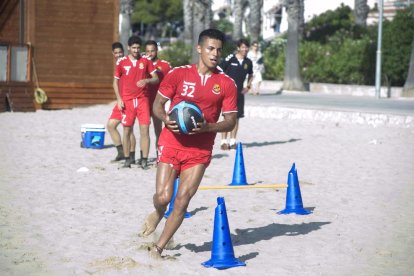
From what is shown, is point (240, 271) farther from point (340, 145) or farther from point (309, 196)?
point (340, 145)

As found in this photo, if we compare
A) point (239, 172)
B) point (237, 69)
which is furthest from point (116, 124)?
point (237, 69)

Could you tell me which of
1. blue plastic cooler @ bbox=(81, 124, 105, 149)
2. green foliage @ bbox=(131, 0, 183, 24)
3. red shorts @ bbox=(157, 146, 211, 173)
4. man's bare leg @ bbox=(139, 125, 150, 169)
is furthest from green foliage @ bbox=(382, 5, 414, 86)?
green foliage @ bbox=(131, 0, 183, 24)

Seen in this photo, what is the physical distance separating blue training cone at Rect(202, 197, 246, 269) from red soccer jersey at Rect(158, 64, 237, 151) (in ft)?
1.83

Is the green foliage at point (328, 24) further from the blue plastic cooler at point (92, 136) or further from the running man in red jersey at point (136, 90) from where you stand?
the running man in red jersey at point (136, 90)

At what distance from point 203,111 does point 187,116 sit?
1.31ft

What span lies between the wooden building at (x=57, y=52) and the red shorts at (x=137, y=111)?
12313mm

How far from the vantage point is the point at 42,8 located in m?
27.1

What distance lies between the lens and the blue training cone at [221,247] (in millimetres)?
7996

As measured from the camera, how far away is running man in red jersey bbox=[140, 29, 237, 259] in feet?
26.4

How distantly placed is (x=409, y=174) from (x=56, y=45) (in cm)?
1517

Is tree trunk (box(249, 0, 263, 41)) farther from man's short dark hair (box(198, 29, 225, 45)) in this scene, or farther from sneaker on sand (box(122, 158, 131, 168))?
man's short dark hair (box(198, 29, 225, 45))

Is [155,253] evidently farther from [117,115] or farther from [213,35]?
[117,115]

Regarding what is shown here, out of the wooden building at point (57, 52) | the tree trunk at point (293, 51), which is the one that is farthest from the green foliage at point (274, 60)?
the wooden building at point (57, 52)

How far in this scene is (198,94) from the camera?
26.5 ft
